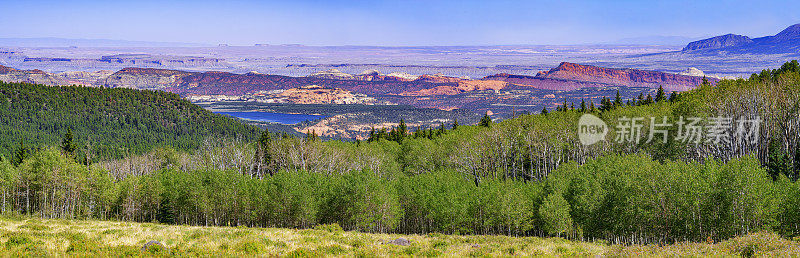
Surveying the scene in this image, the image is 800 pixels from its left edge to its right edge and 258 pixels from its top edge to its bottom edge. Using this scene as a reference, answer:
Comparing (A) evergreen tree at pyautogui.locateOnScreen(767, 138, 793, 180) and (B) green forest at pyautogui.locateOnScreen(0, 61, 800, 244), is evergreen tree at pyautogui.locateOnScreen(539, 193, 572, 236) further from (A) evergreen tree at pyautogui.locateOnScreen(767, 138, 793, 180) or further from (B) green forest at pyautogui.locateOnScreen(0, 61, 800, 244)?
(A) evergreen tree at pyautogui.locateOnScreen(767, 138, 793, 180)

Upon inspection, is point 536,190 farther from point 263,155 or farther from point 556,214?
point 263,155

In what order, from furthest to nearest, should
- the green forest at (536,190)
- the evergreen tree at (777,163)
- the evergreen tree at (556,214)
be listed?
the evergreen tree at (777,163), the evergreen tree at (556,214), the green forest at (536,190)

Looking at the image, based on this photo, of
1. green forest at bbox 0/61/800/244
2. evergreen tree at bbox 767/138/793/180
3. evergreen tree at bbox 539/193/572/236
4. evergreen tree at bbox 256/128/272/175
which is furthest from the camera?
evergreen tree at bbox 256/128/272/175

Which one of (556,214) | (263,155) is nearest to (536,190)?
(556,214)

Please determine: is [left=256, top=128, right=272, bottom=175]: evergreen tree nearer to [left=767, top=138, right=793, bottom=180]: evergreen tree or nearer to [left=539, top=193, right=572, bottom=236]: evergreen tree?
[left=539, top=193, right=572, bottom=236]: evergreen tree

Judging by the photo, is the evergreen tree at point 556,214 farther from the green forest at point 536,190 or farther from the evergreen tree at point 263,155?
the evergreen tree at point 263,155

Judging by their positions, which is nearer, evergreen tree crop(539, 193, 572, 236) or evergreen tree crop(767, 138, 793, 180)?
evergreen tree crop(539, 193, 572, 236)

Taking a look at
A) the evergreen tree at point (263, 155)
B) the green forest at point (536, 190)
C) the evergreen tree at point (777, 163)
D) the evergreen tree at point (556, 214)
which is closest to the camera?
the green forest at point (536, 190)

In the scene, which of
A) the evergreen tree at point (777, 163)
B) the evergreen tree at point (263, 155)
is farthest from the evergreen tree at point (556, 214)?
the evergreen tree at point (263, 155)

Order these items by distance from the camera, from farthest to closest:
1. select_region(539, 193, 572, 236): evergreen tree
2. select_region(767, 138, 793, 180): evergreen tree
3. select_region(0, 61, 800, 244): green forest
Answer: select_region(767, 138, 793, 180): evergreen tree, select_region(539, 193, 572, 236): evergreen tree, select_region(0, 61, 800, 244): green forest

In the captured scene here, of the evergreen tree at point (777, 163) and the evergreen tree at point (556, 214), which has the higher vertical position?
the evergreen tree at point (777, 163)

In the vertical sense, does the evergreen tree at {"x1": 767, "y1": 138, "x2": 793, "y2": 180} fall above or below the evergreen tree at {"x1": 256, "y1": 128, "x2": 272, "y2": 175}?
above

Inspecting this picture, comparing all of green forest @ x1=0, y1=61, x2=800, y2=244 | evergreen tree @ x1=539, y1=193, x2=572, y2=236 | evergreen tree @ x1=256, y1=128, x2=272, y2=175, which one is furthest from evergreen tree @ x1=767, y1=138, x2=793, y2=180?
evergreen tree @ x1=256, y1=128, x2=272, y2=175

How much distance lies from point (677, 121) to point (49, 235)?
68.0 m
